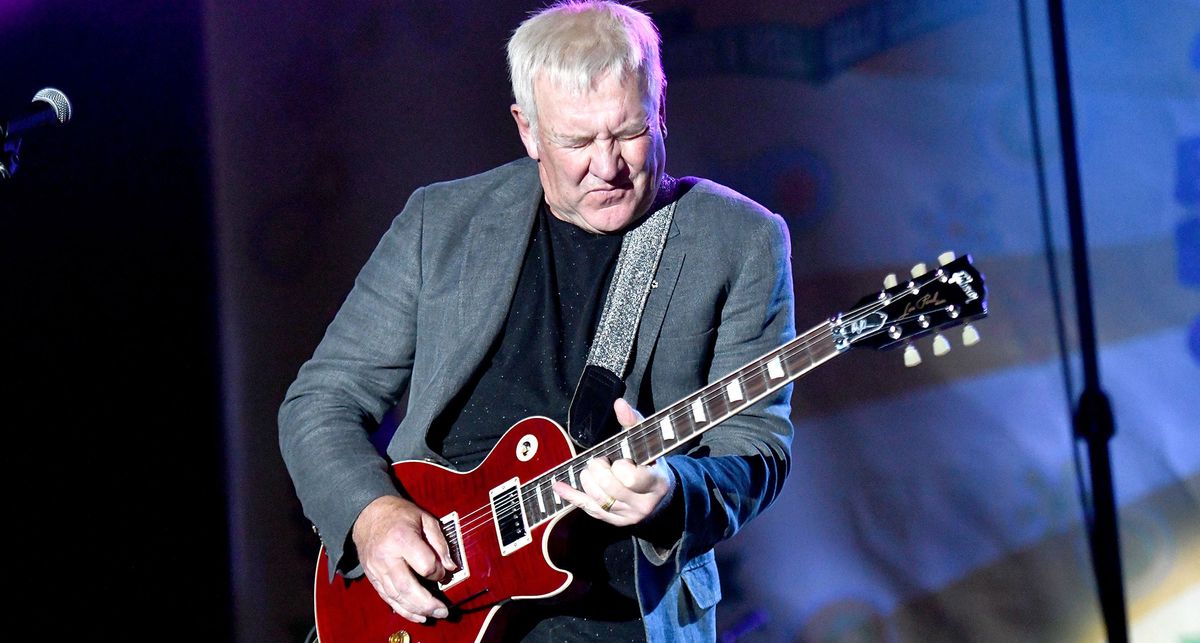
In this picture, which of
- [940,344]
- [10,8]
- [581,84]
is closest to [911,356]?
[940,344]

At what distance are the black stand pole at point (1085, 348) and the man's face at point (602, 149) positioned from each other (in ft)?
5.43

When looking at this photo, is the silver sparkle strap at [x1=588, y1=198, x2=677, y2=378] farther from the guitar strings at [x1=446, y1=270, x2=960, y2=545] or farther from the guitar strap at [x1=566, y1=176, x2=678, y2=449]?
the guitar strings at [x1=446, y1=270, x2=960, y2=545]

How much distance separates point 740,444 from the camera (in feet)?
7.07

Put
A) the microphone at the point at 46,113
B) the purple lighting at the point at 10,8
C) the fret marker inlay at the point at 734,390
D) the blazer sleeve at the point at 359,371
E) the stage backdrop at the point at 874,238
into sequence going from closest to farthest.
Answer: the fret marker inlay at the point at 734,390 → the microphone at the point at 46,113 → the blazer sleeve at the point at 359,371 → the stage backdrop at the point at 874,238 → the purple lighting at the point at 10,8

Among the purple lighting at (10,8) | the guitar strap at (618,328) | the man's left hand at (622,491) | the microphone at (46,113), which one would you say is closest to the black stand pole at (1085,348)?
the guitar strap at (618,328)

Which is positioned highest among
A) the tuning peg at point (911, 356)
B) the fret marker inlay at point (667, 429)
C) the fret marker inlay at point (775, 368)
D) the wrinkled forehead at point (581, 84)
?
the wrinkled forehead at point (581, 84)

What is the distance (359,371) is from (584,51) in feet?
2.82

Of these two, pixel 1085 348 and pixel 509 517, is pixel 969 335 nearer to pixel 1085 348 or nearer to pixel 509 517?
pixel 509 517

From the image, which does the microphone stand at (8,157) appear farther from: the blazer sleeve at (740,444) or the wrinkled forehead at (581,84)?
the blazer sleeve at (740,444)

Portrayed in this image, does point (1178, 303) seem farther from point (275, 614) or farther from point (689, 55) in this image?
point (275, 614)

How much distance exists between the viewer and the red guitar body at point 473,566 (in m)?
2.00

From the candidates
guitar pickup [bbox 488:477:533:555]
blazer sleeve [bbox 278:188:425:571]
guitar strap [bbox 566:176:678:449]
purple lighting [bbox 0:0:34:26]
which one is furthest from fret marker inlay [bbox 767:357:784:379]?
purple lighting [bbox 0:0:34:26]

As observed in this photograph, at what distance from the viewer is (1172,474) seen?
314 cm

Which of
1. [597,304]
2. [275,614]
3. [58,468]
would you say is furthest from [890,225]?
[58,468]
